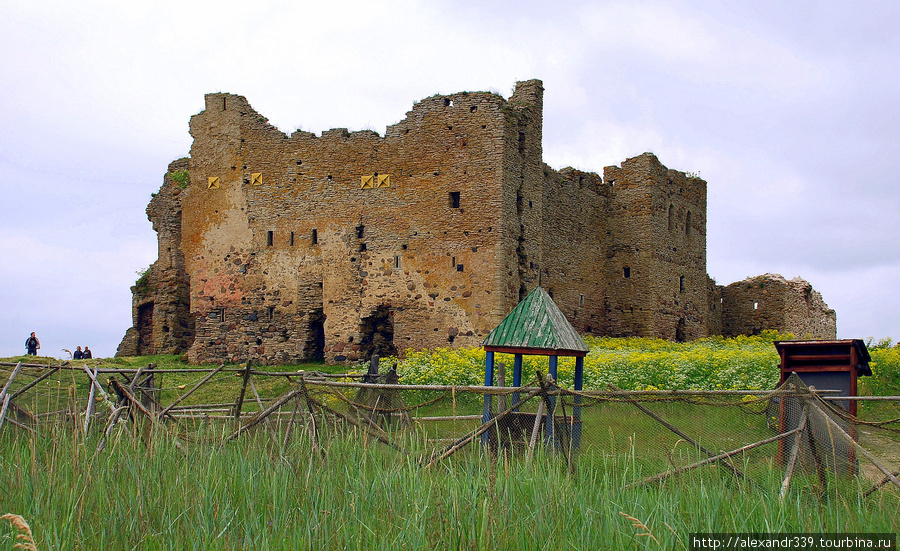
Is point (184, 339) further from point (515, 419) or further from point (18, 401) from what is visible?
point (515, 419)

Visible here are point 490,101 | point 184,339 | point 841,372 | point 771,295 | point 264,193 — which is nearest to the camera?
point 841,372

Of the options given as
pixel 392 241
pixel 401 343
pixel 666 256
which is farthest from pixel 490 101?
pixel 666 256

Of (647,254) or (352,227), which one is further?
(647,254)

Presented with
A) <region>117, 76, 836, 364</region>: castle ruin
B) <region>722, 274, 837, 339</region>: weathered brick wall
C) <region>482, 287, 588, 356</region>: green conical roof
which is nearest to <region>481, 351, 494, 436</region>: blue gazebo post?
<region>482, 287, 588, 356</region>: green conical roof

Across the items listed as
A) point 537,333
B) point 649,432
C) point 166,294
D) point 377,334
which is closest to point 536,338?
point 537,333

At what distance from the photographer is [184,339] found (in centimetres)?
2809

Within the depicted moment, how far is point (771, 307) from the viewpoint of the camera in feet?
101

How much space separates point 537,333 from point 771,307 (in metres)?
21.1

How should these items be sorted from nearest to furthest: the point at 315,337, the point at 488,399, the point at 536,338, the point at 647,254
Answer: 1. the point at 488,399
2. the point at 536,338
3. the point at 315,337
4. the point at 647,254

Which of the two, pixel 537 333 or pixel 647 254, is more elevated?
pixel 647 254

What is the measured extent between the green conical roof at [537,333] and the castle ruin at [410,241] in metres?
8.27

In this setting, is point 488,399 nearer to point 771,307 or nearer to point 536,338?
point 536,338

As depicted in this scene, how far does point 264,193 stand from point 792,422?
773 inches

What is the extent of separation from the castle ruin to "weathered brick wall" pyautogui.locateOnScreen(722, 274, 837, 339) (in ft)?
0.27
